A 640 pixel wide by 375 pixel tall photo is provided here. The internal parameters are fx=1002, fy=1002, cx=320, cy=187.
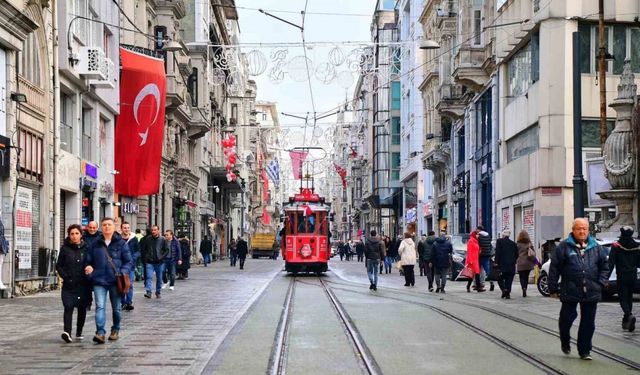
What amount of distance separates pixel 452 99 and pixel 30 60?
94.2 feet

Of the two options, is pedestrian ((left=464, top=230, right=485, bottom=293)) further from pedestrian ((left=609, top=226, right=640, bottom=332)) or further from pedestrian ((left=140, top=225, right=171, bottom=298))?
pedestrian ((left=609, top=226, right=640, bottom=332))

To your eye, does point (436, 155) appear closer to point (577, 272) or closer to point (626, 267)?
point (626, 267)

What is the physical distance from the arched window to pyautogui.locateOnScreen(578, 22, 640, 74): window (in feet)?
58.0

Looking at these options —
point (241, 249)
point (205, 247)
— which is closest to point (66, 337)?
point (241, 249)

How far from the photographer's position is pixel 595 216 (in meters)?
33.3

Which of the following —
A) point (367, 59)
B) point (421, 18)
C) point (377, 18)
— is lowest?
point (367, 59)

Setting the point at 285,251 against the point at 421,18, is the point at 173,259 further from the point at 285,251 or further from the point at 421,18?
the point at 421,18

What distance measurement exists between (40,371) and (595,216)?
2582 centimetres

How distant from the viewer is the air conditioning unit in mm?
28812

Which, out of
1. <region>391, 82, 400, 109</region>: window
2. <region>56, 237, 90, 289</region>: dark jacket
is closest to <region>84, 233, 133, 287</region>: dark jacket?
<region>56, 237, 90, 289</region>: dark jacket

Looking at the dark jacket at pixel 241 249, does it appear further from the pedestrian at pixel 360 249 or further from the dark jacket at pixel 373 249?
the dark jacket at pixel 373 249

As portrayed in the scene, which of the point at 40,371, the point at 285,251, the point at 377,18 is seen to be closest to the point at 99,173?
the point at 285,251

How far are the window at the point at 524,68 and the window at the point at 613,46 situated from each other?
189cm

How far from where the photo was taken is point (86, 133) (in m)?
32.8
